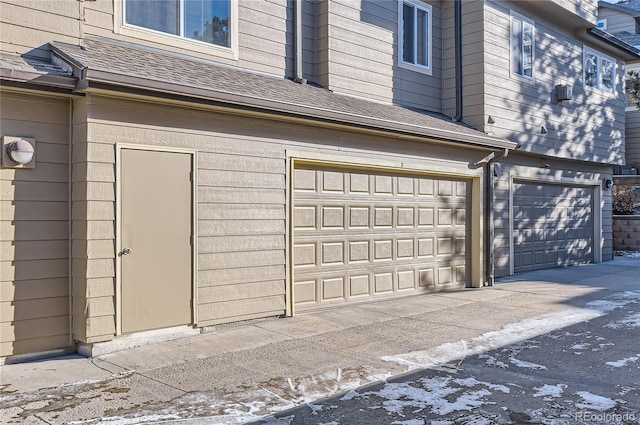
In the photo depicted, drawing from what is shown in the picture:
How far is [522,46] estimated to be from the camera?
1190cm

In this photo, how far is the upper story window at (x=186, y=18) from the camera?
23.4ft

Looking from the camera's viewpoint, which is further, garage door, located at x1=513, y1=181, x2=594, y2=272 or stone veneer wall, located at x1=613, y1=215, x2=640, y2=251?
stone veneer wall, located at x1=613, y1=215, x2=640, y2=251

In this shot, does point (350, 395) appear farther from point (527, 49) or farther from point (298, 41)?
point (527, 49)

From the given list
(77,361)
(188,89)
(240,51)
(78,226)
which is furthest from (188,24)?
(77,361)

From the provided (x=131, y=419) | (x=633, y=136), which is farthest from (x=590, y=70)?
(x=131, y=419)

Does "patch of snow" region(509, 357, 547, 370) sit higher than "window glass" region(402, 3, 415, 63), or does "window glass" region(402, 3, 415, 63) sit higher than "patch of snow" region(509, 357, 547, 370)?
"window glass" region(402, 3, 415, 63)

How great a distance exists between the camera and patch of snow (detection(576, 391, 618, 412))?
4434 mm

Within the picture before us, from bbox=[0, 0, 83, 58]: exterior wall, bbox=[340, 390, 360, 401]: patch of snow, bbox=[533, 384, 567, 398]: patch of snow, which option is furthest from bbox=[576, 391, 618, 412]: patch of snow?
bbox=[0, 0, 83, 58]: exterior wall

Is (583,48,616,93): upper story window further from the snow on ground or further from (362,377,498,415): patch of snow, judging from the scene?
(362,377,498,415): patch of snow

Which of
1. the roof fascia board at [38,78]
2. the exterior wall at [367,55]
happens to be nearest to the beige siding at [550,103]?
the exterior wall at [367,55]

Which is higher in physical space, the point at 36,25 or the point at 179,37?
the point at 179,37

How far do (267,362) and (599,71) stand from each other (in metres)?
12.4

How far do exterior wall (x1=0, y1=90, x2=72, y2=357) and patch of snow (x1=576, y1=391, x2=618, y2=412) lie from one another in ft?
15.7

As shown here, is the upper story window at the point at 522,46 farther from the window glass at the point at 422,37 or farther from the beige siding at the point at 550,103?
the window glass at the point at 422,37
